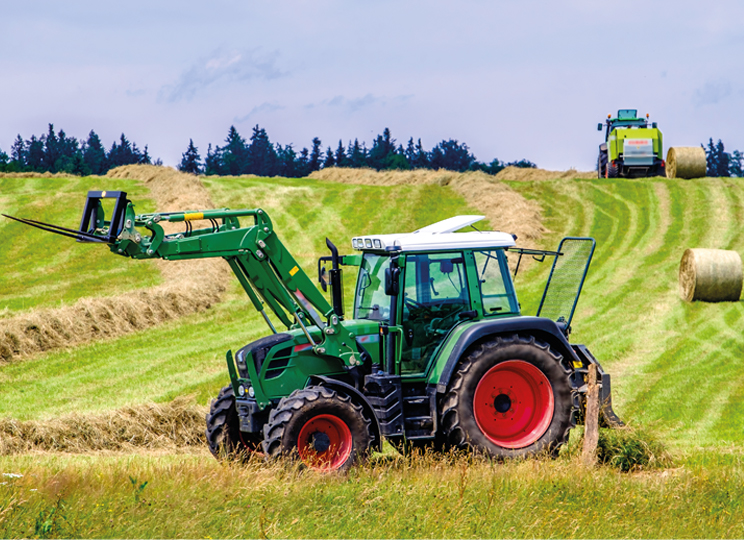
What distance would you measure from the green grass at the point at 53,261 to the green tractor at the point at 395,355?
35.1 ft

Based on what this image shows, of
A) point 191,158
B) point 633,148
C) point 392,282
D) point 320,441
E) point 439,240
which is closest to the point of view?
point 320,441

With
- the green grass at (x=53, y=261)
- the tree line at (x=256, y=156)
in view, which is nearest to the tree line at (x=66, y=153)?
the tree line at (x=256, y=156)

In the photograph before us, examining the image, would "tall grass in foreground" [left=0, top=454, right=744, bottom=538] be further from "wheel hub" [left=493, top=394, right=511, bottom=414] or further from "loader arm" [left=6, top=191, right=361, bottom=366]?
"loader arm" [left=6, top=191, right=361, bottom=366]

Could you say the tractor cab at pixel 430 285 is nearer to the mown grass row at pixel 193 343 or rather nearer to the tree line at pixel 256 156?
the mown grass row at pixel 193 343

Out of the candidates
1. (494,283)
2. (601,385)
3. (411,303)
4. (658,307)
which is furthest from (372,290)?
(658,307)

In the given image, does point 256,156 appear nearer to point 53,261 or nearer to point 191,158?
point 191,158

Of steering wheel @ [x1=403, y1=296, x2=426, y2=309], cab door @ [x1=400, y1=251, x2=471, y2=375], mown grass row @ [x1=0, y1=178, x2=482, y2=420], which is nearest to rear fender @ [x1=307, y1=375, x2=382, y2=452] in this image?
cab door @ [x1=400, y1=251, x2=471, y2=375]

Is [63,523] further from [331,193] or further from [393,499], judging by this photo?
[331,193]

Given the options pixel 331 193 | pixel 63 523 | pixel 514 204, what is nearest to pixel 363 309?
pixel 63 523

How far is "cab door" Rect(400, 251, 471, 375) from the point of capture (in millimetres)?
8922

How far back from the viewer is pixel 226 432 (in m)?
9.04

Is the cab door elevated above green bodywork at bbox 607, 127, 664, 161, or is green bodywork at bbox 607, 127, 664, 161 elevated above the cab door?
green bodywork at bbox 607, 127, 664, 161

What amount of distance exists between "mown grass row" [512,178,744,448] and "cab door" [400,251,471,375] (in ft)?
13.9

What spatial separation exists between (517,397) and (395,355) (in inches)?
58.1
